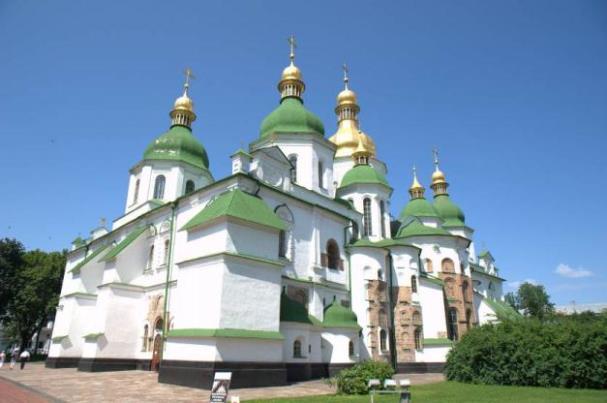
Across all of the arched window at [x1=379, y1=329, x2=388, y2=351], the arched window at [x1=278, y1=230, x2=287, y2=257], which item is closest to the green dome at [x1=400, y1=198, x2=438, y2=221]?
the arched window at [x1=379, y1=329, x2=388, y2=351]

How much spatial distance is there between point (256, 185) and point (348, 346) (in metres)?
9.44

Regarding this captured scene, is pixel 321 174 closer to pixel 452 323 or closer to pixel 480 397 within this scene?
pixel 452 323

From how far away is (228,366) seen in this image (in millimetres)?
15055

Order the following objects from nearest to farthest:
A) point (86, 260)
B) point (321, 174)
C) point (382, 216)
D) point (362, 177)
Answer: point (86, 260) → point (321, 174) → point (382, 216) → point (362, 177)

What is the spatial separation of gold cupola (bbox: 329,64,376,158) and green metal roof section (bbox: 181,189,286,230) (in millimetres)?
18509

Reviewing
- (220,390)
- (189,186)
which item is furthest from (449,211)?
(220,390)

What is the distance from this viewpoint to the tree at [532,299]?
68.0 m

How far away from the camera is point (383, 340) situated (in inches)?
957

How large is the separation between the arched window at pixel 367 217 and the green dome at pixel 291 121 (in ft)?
19.3

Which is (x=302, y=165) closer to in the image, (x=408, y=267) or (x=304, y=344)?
(x=408, y=267)

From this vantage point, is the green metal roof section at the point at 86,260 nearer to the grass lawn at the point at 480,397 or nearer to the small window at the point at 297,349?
the small window at the point at 297,349

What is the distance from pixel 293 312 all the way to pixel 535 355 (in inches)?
403

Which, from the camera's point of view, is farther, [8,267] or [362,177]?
[8,267]

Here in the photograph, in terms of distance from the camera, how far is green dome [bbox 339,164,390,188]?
1168 inches
